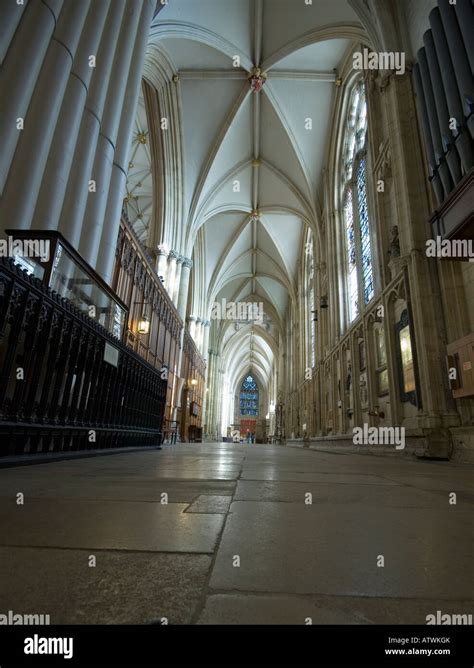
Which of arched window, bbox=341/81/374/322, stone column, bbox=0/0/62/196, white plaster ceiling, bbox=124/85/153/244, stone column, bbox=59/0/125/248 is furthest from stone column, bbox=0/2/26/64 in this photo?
white plaster ceiling, bbox=124/85/153/244

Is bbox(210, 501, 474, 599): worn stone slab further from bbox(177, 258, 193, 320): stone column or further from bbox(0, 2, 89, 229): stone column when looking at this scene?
bbox(177, 258, 193, 320): stone column

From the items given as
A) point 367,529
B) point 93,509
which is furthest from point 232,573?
point 93,509

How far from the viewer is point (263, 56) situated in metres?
12.9

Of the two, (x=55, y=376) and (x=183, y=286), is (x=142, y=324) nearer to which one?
(x=183, y=286)

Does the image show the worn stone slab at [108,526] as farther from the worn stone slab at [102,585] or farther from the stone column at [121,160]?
the stone column at [121,160]

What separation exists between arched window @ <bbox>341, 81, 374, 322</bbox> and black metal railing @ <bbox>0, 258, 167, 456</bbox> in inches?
306

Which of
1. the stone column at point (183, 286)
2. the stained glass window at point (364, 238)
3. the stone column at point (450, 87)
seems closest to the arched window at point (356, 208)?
the stained glass window at point (364, 238)

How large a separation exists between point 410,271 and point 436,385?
221 centimetres

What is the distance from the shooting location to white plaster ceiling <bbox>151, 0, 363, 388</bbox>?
1141cm

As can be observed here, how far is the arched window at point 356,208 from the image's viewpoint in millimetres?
10656

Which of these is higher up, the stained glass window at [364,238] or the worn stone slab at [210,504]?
the stained glass window at [364,238]

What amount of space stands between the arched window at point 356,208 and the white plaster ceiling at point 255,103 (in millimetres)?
1657

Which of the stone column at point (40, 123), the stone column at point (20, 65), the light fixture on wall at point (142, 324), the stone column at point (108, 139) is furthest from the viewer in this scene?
the light fixture on wall at point (142, 324)
